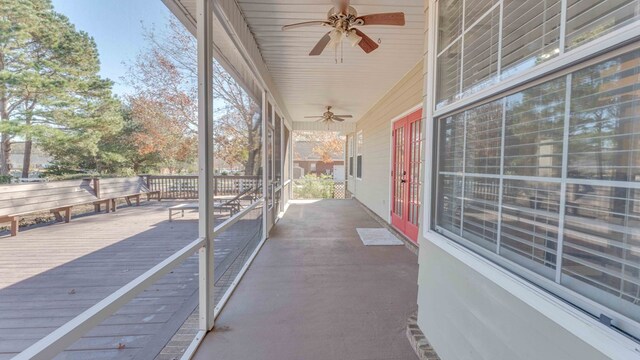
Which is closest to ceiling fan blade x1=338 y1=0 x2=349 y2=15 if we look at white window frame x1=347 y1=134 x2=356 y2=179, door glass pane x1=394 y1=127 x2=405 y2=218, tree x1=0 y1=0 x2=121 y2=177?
tree x1=0 y1=0 x2=121 y2=177

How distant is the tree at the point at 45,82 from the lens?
857mm

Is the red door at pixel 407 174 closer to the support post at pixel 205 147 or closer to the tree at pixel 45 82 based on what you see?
the support post at pixel 205 147

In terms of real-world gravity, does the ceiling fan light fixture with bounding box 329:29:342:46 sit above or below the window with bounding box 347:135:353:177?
above

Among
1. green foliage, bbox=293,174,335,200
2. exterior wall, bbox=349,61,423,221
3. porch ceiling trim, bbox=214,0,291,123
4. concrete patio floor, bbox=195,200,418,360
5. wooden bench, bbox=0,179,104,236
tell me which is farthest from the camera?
green foliage, bbox=293,174,335,200

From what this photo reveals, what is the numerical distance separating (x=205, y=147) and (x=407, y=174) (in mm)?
3684

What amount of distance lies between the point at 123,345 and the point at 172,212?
1.54 m

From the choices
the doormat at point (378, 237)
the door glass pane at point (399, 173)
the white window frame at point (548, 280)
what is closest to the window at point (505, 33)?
the white window frame at point (548, 280)

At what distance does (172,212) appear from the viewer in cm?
323

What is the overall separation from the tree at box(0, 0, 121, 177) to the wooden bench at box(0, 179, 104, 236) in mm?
206

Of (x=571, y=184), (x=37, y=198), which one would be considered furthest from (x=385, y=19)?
(x=37, y=198)

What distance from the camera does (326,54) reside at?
390 cm

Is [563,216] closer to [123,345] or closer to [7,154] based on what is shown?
[7,154]

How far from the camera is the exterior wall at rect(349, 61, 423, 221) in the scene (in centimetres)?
462

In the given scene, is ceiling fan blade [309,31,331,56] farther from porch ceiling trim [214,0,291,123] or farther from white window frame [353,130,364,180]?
white window frame [353,130,364,180]
